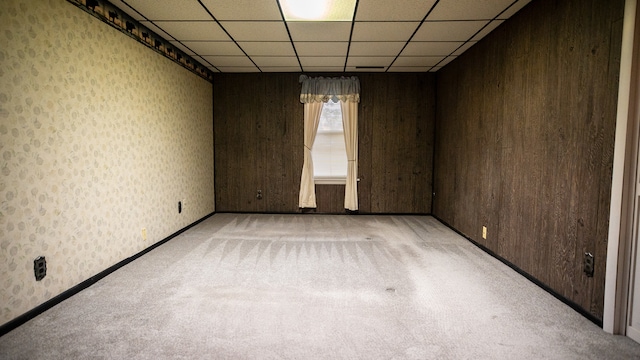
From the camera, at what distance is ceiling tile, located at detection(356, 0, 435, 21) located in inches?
114

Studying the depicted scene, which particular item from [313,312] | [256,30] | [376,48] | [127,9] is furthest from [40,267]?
[376,48]

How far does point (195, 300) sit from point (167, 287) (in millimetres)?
381

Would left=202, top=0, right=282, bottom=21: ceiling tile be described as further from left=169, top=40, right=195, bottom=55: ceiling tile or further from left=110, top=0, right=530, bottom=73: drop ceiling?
left=169, top=40, right=195, bottom=55: ceiling tile

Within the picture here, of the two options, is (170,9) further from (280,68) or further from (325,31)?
(280,68)

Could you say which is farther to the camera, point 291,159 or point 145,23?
point 291,159

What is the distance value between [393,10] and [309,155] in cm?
304

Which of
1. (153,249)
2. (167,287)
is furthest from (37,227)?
(153,249)

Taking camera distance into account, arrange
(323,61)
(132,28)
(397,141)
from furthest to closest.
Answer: (397,141)
(323,61)
(132,28)

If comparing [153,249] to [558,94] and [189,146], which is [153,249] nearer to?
[189,146]

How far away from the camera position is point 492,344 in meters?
1.93

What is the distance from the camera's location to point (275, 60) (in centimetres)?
486

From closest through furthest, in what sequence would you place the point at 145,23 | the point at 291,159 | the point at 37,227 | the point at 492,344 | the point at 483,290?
1. the point at 492,344
2. the point at 37,227
3. the point at 483,290
4. the point at 145,23
5. the point at 291,159

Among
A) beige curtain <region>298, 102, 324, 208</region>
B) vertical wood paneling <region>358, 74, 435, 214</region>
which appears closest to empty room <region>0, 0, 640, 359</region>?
vertical wood paneling <region>358, 74, 435, 214</region>

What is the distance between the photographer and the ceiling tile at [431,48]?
4.01 metres
